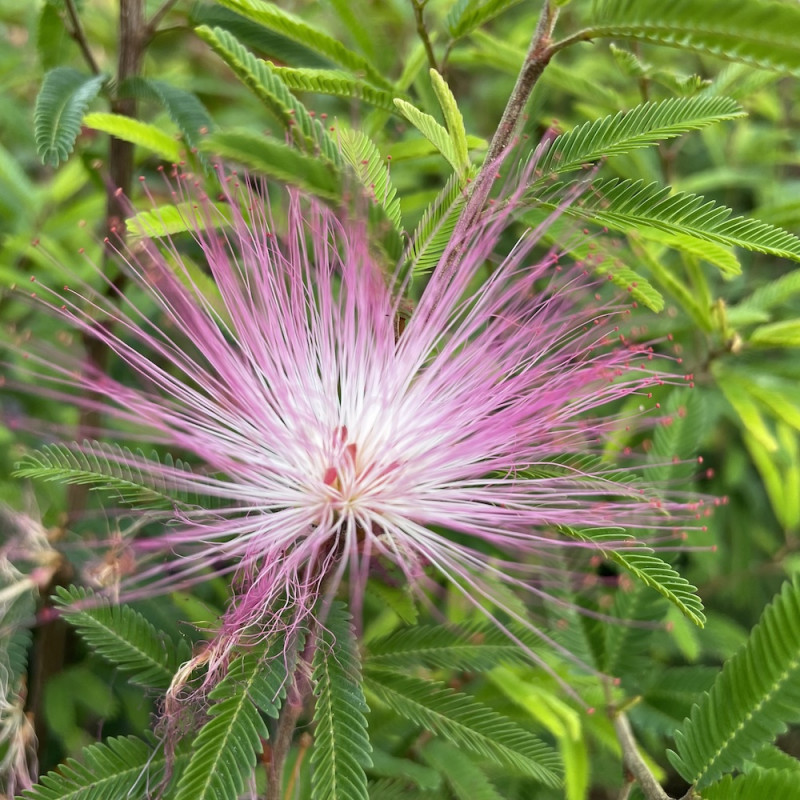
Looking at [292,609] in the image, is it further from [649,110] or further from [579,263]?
[649,110]

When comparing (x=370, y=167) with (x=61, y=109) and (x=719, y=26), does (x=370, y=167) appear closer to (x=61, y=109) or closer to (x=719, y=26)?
(x=719, y=26)

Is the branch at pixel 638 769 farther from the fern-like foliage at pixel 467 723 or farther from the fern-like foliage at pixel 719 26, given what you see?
the fern-like foliage at pixel 719 26

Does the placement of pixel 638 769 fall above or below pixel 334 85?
below

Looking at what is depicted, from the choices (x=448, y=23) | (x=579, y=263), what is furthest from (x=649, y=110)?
(x=448, y=23)

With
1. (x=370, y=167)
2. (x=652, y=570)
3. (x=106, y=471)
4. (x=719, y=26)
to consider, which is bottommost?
(x=106, y=471)

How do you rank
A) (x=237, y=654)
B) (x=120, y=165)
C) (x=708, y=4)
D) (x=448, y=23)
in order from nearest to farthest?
1. (x=708, y=4)
2. (x=237, y=654)
3. (x=448, y=23)
4. (x=120, y=165)

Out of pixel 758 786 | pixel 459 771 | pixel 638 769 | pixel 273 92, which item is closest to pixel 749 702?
pixel 758 786

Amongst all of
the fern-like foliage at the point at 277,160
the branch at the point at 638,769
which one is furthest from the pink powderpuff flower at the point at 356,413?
the branch at the point at 638,769
